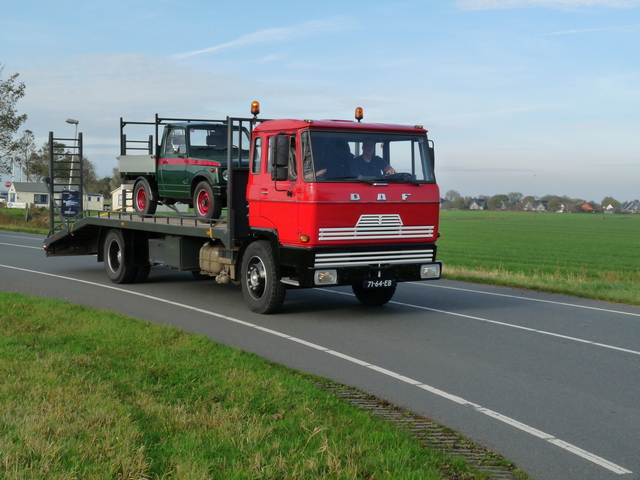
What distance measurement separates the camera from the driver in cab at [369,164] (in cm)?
1007

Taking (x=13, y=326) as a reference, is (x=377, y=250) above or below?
above

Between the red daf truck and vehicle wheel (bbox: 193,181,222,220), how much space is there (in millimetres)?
19

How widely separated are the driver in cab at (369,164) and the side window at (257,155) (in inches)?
61.7

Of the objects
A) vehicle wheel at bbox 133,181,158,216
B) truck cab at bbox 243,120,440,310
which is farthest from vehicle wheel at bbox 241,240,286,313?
vehicle wheel at bbox 133,181,158,216

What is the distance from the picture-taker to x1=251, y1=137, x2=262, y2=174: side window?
1077 cm

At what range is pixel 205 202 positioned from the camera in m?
12.3

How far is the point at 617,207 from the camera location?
190750 mm

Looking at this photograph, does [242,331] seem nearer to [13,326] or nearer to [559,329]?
[13,326]

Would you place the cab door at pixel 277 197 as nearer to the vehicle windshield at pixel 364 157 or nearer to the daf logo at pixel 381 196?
the vehicle windshield at pixel 364 157

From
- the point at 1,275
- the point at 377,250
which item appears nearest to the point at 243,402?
the point at 377,250

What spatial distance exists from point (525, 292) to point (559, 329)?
474 centimetres

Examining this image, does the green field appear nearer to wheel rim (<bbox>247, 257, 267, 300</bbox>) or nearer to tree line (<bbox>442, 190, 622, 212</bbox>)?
wheel rim (<bbox>247, 257, 267, 300</bbox>)

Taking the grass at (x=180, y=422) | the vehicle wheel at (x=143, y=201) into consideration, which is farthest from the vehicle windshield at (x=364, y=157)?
the vehicle wheel at (x=143, y=201)

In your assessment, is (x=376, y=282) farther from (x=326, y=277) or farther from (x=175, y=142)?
(x=175, y=142)
